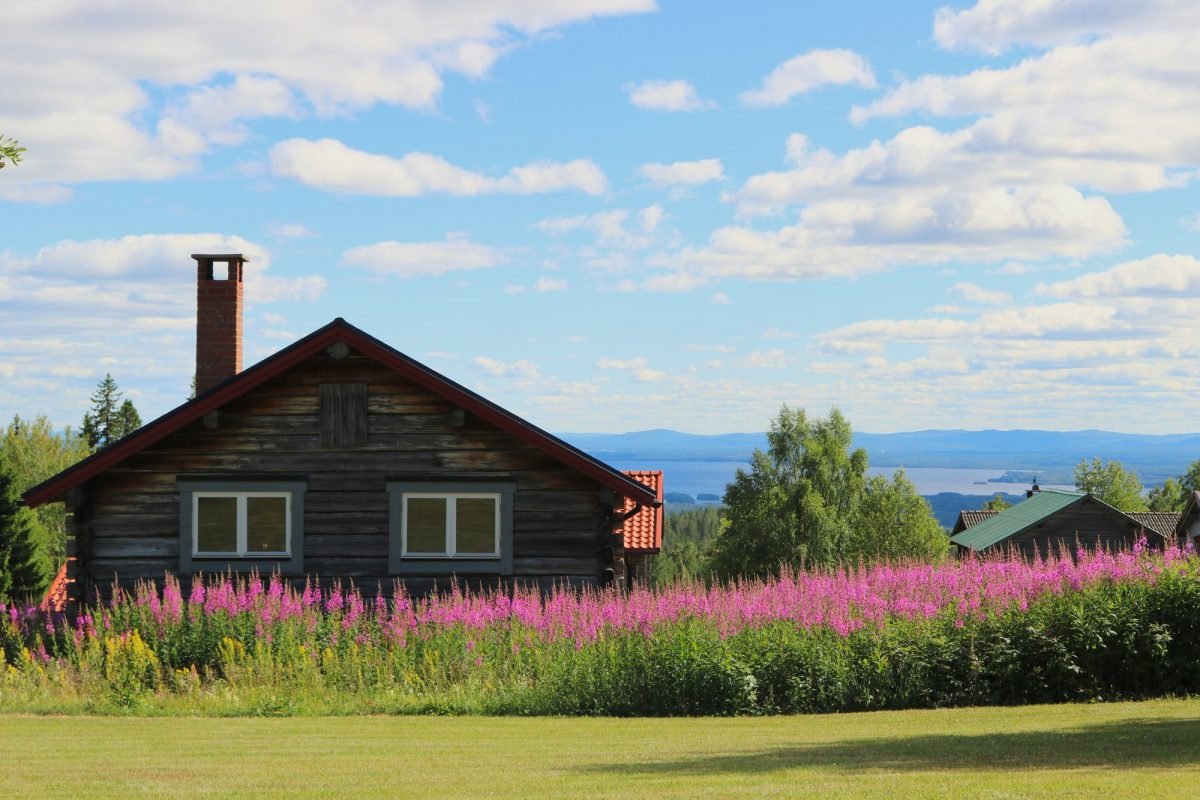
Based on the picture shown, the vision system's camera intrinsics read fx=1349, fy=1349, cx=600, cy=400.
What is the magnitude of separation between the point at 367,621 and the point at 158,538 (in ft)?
17.8

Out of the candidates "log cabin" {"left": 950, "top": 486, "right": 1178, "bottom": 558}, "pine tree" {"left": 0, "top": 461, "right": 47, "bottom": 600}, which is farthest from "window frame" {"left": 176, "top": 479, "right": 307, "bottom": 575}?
"log cabin" {"left": 950, "top": 486, "right": 1178, "bottom": 558}

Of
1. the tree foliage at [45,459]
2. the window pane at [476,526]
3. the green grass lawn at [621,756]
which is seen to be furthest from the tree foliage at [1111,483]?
the green grass lawn at [621,756]

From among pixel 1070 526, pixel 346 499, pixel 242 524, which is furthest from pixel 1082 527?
pixel 242 524

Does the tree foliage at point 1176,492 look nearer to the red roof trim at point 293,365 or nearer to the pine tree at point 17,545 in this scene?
the pine tree at point 17,545

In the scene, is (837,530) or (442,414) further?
(837,530)

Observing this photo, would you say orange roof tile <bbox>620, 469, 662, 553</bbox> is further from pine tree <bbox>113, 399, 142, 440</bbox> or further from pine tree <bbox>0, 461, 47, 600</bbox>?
pine tree <bbox>113, 399, 142, 440</bbox>

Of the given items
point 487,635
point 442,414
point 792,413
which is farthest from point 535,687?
point 792,413

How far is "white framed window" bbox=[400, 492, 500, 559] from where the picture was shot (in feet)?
74.9

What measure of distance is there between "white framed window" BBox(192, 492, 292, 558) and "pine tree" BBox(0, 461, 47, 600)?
31.5 metres

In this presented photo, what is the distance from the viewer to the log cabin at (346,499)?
894 inches

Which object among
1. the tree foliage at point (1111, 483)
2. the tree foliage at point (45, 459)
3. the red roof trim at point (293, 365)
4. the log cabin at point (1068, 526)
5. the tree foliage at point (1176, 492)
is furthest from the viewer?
the tree foliage at point (1176, 492)

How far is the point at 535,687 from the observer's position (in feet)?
55.2

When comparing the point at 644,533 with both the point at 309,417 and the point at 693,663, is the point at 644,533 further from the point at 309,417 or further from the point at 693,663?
the point at 693,663

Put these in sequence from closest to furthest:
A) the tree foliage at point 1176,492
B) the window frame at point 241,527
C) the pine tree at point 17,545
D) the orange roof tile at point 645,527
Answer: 1. the window frame at point 241,527
2. the orange roof tile at point 645,527
3. the pine tree at point 17,545
4. the tree foliage at point 1176,492
